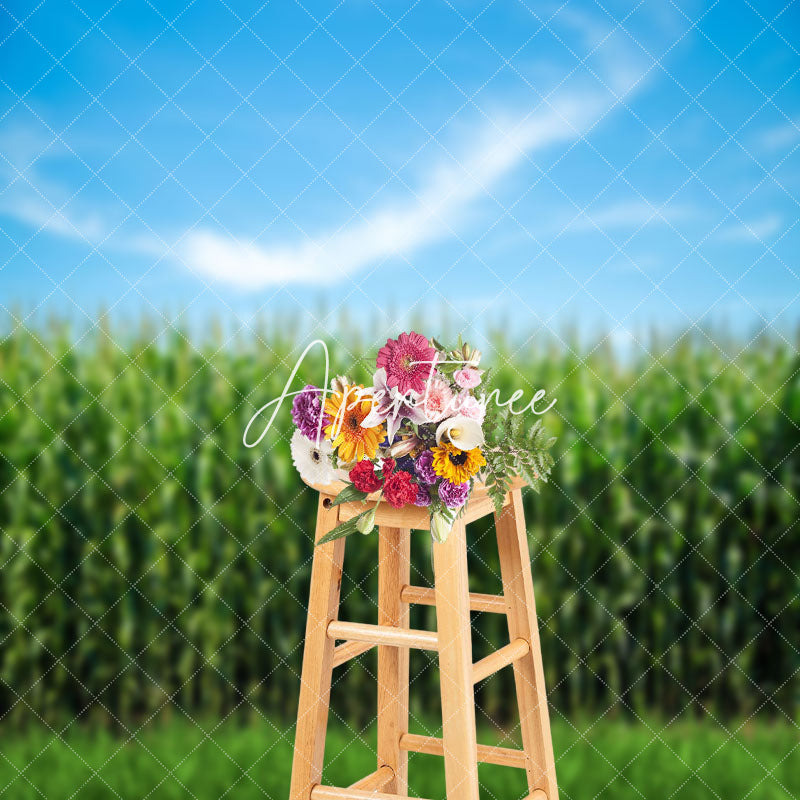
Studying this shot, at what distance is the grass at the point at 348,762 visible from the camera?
114 inches

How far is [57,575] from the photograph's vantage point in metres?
3.32

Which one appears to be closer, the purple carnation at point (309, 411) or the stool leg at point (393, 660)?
the purple carnation at point (309, 411)

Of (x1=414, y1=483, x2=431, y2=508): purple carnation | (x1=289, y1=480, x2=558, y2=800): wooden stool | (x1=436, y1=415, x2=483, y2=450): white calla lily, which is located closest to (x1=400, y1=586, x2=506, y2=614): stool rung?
(x1=289, y1=480, x2=558, y2=800): wooden stool

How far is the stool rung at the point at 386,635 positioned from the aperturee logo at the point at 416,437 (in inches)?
8.1

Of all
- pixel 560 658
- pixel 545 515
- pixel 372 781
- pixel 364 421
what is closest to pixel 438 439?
pixel 364 421

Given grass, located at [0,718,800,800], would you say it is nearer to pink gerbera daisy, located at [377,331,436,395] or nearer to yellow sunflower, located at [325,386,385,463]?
yellow sunflower, located at [325,386,385,463]

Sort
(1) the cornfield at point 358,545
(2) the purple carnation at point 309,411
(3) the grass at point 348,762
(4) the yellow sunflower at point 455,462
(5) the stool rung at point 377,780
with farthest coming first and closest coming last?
(1) the cornfield at point 358,545
(3) the grass at point 348,762
(5) the stool rung at point 377,780
(2) the purple carnation at point 309,411
(4) the yellow sunflower at point 455,462

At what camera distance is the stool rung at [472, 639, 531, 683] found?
6.88 ft

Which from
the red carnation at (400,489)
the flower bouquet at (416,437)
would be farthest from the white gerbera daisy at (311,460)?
the red carnation at (400,489)

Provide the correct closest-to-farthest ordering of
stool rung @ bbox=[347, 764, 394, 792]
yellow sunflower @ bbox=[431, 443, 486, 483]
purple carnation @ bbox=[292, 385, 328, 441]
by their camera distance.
A: yellow sunflower @ bbox=[431, 443, 486, 483] → purple carnation @ bbox=[292, 385, 328, 441] → stool rung @ bbox=[347, 764, 394, 792]

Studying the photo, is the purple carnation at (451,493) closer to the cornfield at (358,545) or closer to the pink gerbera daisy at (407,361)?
the pink gerbera daisy at (407,361)

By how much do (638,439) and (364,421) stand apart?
1518 mm

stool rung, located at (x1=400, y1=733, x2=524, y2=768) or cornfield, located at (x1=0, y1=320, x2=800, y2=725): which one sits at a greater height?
cornfield, located at (x1=0, y1=320, x2=800, y2=725)

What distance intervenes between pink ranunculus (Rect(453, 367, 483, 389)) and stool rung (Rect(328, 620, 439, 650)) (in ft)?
1.65
